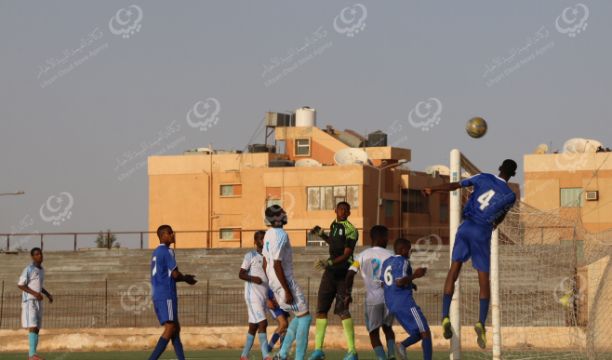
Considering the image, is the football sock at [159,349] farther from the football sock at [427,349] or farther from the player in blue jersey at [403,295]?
the football sock at [427,349]

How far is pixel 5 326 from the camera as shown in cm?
4247

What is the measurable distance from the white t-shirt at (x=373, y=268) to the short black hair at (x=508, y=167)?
7.80 feet

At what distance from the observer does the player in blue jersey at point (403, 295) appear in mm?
15914

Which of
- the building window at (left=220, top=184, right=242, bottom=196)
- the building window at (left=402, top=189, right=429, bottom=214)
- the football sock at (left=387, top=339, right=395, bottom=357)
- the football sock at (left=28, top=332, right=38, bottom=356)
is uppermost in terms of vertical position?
the building window at (left=220, top=184, right=242, bottom=196)

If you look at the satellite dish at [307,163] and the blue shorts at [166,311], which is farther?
the satellite dish at [307,163]

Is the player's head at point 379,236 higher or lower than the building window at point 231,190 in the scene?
lower

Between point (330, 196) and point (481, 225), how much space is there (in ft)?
209

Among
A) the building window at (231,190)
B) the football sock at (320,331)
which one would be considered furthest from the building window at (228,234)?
the football sock at (320,331)

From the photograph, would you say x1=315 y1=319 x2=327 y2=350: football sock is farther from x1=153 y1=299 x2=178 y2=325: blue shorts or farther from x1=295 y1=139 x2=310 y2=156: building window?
x1=295 y1=139 x2=310 y2=156: building window

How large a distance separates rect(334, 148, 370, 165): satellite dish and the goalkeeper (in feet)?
201

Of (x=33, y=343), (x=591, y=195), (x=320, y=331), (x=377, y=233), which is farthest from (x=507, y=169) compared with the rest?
(x=591, y=195)

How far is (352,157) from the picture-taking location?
260 feet

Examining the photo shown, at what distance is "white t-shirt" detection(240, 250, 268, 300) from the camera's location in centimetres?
1794

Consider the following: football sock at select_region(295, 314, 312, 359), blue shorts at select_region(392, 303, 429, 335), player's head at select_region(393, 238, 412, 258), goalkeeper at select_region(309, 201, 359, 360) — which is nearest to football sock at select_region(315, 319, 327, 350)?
goalkeeper at select_region(309, 201, 359, 360)
